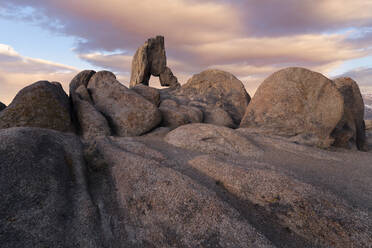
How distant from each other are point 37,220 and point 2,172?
810 mm

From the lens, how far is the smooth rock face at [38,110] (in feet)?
18.4

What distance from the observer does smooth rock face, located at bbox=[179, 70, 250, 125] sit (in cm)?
1091

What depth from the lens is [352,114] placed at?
371 inches

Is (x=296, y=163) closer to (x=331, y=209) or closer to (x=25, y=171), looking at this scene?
(x=331, y=209)

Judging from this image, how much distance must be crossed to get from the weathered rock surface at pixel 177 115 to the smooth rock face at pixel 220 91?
2.01 metres

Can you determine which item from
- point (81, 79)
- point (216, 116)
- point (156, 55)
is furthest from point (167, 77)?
point (216, 116)

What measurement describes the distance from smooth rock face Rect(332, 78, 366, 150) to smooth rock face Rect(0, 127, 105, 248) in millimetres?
8712

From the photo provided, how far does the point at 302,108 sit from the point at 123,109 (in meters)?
5.89

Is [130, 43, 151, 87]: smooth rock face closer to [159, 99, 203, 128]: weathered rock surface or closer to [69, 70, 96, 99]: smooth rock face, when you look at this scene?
[69, 70, 96, 99]: smooth rock face

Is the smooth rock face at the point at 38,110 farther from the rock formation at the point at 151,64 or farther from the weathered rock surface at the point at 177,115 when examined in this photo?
the rock formation at the point at 151,64

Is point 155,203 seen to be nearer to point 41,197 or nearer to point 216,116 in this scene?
point 41,197

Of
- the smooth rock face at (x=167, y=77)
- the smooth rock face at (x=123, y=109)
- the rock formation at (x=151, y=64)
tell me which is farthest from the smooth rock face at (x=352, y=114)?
the smooth rock face at (x=167, y=77)

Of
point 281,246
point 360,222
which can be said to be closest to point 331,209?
point 360,222

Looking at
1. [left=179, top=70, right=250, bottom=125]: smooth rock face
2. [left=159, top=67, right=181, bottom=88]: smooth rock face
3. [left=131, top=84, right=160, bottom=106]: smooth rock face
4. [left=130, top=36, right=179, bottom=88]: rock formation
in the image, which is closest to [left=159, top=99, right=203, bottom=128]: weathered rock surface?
[left=131, top=84, right=160, bottom=106]: smooth rock face
